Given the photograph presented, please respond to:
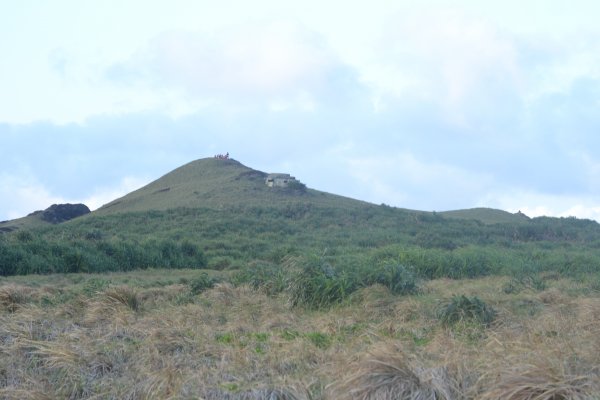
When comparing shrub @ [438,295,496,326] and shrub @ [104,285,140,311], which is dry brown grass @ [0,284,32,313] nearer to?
shrub @ [104,285,140,311]

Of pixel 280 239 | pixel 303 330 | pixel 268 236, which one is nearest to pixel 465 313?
pixel 303 330

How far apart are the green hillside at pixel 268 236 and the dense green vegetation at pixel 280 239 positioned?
0.06 meters

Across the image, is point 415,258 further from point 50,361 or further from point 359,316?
point 50,361

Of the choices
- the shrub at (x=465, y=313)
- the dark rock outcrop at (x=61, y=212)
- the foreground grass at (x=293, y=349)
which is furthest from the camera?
the dark rock outcrop at (x=61, y=212)

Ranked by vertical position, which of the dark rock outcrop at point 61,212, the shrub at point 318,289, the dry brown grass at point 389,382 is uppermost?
the dark rock outcrop at point 61,212

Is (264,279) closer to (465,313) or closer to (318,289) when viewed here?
(318,289)

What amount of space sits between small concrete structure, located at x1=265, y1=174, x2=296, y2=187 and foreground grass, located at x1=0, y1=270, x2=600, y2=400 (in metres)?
40.5

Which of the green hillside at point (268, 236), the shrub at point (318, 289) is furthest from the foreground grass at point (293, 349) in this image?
the green hillside at point (268, 236)

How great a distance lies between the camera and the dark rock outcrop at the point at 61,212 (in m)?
49.7

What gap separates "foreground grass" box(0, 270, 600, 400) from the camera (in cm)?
571

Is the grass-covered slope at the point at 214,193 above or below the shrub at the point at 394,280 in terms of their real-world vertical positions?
above

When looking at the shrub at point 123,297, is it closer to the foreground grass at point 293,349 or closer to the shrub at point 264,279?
the foreground grass at point 293,349

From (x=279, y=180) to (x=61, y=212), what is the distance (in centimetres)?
1538

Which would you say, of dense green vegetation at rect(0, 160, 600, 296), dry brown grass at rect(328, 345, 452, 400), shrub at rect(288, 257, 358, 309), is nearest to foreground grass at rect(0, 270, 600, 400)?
dry brown grass at rect(328, 345, 452, 400)
